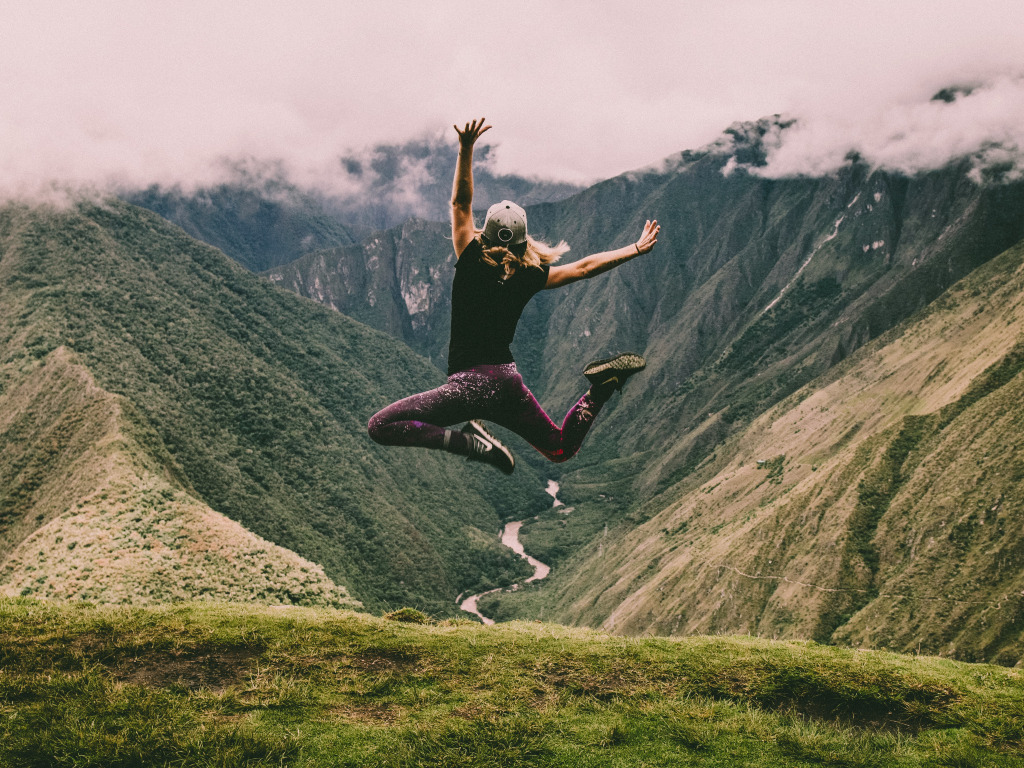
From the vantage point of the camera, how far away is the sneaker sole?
22.3 ft

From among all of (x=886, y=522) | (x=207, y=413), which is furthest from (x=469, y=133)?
(x=207, y=413)

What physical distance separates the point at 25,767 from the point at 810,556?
9110 centimetres

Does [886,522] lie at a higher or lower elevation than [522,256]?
lower

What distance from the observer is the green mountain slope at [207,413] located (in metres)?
71.4

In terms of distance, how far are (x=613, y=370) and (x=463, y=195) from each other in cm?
247

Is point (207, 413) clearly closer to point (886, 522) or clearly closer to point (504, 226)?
point (886, 522)

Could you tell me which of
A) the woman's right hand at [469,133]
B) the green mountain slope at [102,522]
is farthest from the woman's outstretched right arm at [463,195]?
the green mountain slope at [102,522]

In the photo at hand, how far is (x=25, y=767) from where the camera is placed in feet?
20.0

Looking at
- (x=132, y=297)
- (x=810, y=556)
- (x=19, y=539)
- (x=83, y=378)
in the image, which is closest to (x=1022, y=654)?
(x=810, y=556)

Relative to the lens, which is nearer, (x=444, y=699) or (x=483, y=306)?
(x=483, y=306)

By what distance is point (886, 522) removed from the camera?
8206 centimetres

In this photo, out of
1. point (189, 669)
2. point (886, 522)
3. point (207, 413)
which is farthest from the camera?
point (207, 413)

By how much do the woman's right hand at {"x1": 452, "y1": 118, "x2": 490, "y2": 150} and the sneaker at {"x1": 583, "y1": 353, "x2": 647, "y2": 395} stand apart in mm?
2563

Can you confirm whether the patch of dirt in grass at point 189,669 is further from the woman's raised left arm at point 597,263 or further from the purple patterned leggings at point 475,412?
the woman's raised left arm at point 597,263
